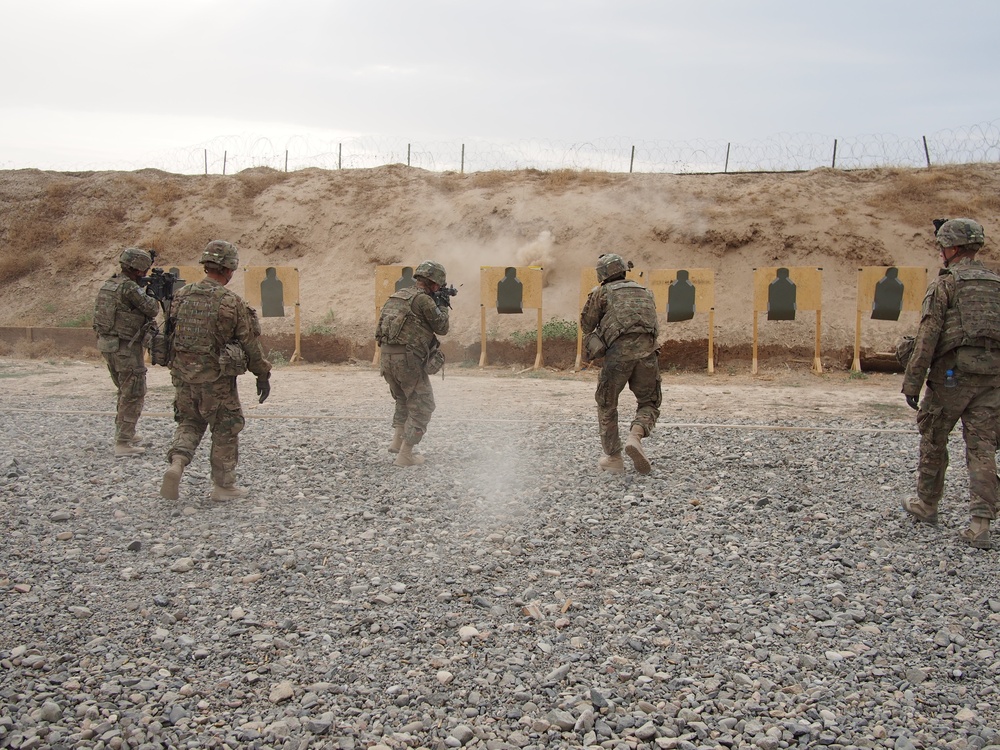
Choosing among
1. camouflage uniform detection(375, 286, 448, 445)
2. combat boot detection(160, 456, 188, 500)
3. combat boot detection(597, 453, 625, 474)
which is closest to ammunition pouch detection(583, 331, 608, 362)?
combat boot detection(597, 453, 625, 474)

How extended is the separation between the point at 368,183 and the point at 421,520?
668 inches

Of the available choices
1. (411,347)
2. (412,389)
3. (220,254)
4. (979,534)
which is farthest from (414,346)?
(979,534)

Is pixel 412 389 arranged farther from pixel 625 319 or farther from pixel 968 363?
pixel 968 363

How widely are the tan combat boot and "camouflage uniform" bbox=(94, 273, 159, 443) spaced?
6481mm

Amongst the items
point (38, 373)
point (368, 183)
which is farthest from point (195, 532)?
point (368, 183)

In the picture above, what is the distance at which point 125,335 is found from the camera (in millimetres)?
7125

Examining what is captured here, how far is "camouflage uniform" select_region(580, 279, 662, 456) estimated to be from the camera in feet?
21.1

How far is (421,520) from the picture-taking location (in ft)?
17.2

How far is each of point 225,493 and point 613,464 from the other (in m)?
3.00

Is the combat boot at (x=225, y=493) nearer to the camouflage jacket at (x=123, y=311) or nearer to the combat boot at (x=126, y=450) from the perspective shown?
the combat boot at (x=126, y=450)

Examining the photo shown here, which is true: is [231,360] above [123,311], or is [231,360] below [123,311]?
below

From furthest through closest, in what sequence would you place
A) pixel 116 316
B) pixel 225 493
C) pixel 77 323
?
pixel 77 323, pixel 116 316, pixel 225 493

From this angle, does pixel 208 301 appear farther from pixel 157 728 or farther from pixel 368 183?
pixel 368 183

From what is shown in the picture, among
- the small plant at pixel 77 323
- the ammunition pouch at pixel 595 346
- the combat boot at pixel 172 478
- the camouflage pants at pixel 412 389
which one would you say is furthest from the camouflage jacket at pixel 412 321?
the small plant at pixel 77 323
